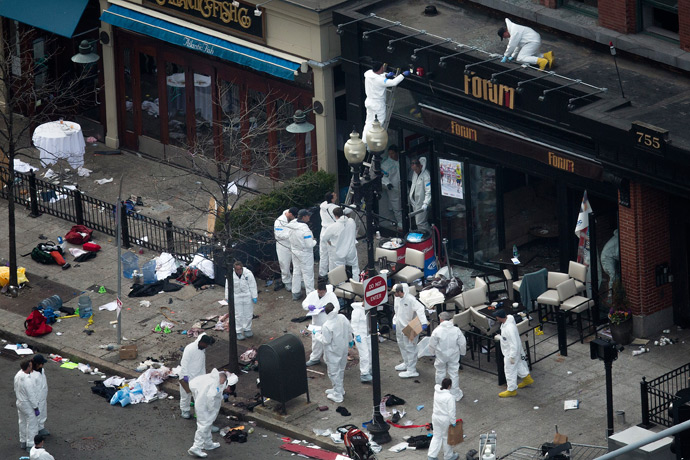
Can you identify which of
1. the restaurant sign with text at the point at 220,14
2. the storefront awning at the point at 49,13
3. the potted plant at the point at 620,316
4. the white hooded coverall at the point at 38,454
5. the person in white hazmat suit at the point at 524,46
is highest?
the person in white hazmat suit at the point at 524,46

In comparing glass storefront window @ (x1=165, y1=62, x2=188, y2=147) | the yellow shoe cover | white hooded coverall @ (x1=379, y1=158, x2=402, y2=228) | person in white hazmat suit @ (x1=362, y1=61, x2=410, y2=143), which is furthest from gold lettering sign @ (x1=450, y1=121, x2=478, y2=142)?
glass storefront window @ (x1=165, y1=62, x2=188, y2=147)

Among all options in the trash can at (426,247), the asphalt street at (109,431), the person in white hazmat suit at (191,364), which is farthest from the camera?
the trash can at (426,247)

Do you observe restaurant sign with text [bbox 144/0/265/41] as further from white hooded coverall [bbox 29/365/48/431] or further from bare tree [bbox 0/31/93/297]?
white hooded coverall [bbox 29/365/48/431]

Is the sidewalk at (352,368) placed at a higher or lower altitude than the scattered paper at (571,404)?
lower

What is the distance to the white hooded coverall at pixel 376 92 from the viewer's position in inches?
1189

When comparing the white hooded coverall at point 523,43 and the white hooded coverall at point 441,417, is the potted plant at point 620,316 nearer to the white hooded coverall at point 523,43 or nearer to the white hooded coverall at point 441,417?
the white hooded coverall at point 523,43

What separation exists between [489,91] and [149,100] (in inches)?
436

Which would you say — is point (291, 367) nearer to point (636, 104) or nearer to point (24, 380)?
point (24, 380)

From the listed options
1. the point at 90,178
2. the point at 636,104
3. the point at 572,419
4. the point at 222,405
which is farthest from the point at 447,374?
the point at 90,178

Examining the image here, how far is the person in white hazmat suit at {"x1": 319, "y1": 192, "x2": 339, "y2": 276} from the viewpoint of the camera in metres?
30.1

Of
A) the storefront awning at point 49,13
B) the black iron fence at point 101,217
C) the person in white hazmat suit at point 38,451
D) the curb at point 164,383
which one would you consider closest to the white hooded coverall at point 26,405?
the person in white hazmat suit at point 38,451

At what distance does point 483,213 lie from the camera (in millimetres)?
30938

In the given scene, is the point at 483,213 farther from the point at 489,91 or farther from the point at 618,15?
the point at 618,15

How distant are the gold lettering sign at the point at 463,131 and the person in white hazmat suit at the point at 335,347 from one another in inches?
212
